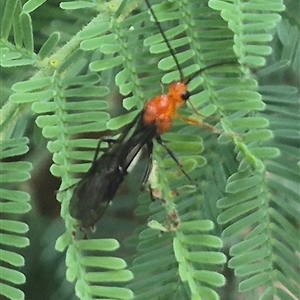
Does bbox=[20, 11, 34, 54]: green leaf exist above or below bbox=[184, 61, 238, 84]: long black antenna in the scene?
above

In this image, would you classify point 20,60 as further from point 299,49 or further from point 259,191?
point 299,49

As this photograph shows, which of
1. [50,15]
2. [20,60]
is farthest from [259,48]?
[50,15]

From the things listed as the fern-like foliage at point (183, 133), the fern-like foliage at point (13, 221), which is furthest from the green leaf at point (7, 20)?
the fern-like foliage at point (13, 221)

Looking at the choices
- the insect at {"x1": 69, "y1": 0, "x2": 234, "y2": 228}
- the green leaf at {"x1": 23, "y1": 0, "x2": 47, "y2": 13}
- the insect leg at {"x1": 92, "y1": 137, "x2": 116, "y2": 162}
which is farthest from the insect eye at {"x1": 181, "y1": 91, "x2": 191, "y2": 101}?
the green leaf at {"x1": 23, "y1": 0, "x2": 47, "y2": 13}

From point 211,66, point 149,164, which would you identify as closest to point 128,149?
point 149,164

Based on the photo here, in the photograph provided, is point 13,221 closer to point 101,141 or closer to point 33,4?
point 101,141

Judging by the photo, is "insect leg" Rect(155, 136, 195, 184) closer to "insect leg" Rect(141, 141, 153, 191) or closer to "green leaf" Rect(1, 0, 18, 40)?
"insect leg" Rect(141, 141, 153, 191)
